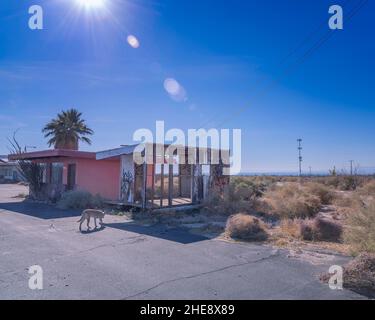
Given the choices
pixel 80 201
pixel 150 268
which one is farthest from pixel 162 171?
pixel 150 268

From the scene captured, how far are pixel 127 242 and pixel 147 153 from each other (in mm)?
6400

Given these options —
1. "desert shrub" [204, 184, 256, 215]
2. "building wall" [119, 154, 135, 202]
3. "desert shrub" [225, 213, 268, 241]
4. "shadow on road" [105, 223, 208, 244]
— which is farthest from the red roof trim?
"desert shrub" [225, 213, 268, 241]

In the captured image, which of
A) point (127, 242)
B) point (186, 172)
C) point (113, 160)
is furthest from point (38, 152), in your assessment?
point (127, 242)

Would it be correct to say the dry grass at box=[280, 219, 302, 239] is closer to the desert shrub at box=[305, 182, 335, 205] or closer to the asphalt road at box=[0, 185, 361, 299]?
the asphalt road at box=[0, 185, 361, 299]

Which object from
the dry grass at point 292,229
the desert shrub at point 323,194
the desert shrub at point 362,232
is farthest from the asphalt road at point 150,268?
the desert shrub at point 323,194

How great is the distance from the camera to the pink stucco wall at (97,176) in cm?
1964

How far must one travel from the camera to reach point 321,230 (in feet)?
31.5

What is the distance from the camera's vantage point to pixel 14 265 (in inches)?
262

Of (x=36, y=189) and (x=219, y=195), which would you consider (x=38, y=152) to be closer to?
(x=36, y=189)

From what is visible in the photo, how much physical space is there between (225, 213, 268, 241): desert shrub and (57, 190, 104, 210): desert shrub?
8889 millimetres

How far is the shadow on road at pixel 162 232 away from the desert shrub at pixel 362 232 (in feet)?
12.4

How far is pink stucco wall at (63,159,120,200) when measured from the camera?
1964 cm

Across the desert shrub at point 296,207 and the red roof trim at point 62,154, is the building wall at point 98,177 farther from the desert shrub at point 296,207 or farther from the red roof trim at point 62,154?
the desert shrub at point 296,207
